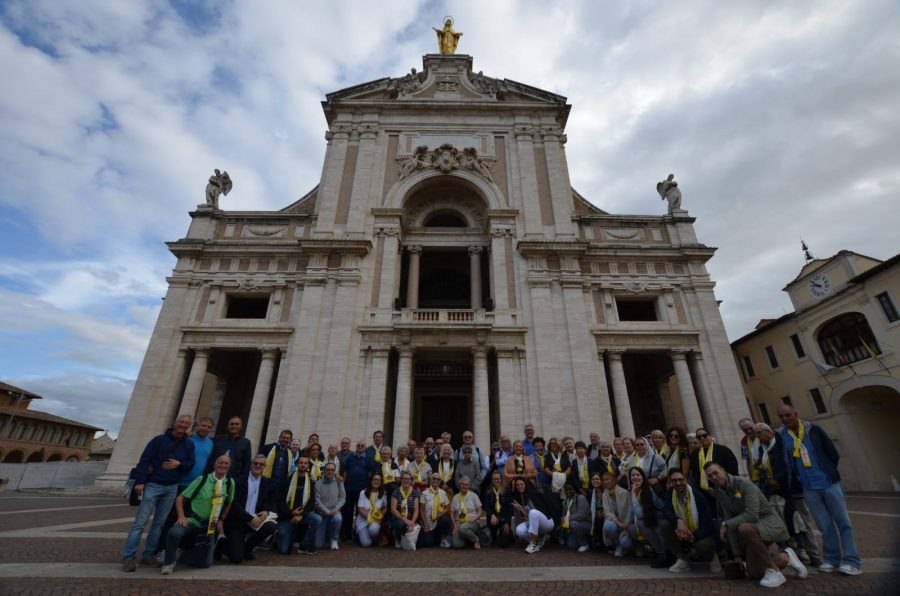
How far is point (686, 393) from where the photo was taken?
738 inches

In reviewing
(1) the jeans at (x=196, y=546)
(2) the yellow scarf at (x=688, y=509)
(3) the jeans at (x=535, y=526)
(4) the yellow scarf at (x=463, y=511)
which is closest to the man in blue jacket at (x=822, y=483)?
(2) the yellow scarf at (x=688, y=509)

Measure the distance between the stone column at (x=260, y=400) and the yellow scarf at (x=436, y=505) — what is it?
1207 cm

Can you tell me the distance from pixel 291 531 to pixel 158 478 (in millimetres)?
2359

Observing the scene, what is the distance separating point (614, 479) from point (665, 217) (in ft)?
63.2

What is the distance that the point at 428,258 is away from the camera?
25.4 m

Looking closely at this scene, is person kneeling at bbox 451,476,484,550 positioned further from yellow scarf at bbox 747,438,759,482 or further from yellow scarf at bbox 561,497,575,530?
yellow scarf at bbox 747,438,759,482

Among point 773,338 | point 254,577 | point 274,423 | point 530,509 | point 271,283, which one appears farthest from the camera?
point 773,338

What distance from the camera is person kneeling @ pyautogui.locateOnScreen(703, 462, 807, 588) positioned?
197 inches

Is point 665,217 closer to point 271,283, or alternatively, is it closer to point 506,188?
point 506,188

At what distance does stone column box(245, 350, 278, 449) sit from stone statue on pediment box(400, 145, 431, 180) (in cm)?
1208

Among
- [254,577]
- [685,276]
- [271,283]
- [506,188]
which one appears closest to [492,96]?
[506,188]

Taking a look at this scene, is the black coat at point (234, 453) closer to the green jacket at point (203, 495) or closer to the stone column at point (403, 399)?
→ the green jacket at point (203, 495)

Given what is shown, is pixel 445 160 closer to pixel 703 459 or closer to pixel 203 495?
pixel 703 459

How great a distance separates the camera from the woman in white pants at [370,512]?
25.1 ft
